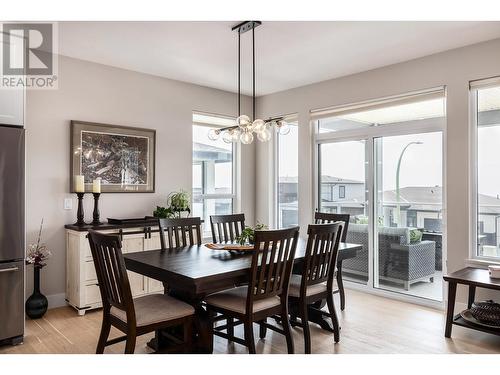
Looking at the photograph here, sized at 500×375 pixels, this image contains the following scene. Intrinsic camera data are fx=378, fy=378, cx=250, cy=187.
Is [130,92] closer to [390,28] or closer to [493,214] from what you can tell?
[390,28]

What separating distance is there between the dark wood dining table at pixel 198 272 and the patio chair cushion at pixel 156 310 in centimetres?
10

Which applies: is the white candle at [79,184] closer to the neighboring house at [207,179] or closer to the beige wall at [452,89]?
the neighboring house at [207,179]

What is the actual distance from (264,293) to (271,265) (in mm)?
199

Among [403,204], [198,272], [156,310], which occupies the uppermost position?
[403,204]

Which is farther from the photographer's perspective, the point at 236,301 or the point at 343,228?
the point at 343,228

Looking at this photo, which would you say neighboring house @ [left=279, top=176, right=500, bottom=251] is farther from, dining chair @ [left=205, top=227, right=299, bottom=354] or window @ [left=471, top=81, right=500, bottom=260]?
dining chair @ [left=205, top=227, right=299, bottom=354]

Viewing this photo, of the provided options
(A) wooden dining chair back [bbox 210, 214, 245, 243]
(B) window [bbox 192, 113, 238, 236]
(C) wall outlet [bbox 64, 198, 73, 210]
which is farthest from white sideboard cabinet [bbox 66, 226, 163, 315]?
(B) window [bbox 192, 113, 238, 236]

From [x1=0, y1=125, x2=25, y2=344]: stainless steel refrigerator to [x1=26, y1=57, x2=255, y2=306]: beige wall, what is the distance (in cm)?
79

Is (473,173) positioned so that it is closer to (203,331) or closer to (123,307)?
(203,331)

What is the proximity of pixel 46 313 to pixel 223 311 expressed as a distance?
210 centimetres

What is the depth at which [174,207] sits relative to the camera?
175 inches

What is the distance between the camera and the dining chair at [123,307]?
2.21m

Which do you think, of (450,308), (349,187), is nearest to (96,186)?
(349,187)

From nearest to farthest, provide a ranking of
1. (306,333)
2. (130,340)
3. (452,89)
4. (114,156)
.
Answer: (130,340) → (306,333) → (452,89) → (114,156)
